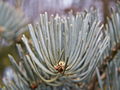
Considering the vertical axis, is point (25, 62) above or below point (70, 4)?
above

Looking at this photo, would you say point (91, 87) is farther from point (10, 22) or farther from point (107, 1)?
point (107, 1)

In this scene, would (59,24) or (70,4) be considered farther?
(70,4)

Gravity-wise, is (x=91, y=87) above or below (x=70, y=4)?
above

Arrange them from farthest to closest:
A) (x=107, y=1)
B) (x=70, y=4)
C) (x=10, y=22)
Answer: (x=70, y=4) < (x=107, y=1) < (x=10, y=22)

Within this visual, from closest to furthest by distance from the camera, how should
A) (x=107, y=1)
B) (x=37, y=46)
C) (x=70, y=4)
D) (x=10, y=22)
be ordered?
1. (x=37, y=46)
2. (x=10, y=22)
3. (x=107, y=1)
4. (x=70, y=4)

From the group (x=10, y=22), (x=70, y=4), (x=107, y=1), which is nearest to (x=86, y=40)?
(x=10, y=22)

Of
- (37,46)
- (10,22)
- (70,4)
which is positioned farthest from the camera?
(70,4)

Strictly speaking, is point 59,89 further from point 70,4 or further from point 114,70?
point 70,4

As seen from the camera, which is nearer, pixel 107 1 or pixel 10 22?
pixel 10 22

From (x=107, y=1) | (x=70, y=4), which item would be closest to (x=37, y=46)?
A: (x=107, y=1)
